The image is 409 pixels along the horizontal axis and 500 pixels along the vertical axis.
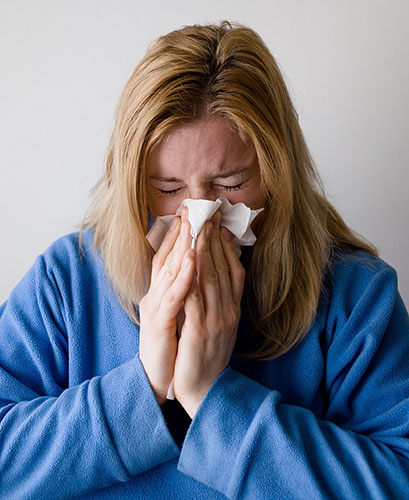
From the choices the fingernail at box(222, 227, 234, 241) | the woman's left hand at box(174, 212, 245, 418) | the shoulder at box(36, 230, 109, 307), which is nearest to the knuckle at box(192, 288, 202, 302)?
the woman's left hand at box(174, 212, 245, 418)

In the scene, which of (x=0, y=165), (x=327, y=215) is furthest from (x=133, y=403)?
(x=0, y=165)

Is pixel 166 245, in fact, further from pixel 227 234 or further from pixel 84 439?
pixel 84 439

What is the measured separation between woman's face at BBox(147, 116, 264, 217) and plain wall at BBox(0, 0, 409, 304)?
0.45 meters

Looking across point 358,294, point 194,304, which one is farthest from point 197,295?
point 358,294

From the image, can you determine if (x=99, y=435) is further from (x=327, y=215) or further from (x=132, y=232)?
(x=327, y=215)

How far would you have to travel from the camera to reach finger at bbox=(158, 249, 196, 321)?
0.97m

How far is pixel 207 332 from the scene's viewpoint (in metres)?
1.01

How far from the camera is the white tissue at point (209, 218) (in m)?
0.98

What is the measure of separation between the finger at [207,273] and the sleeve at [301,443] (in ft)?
0.38

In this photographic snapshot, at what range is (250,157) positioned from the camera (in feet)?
3.42

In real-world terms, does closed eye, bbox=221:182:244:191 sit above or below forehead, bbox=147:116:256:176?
below

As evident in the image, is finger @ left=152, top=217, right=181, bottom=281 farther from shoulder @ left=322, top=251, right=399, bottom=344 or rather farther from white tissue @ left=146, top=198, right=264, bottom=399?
shoulder @ left=322, top=251, right=399, bottom=344

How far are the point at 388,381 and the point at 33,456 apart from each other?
615 mm

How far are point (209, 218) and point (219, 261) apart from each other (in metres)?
0.08
